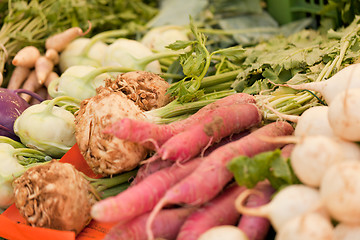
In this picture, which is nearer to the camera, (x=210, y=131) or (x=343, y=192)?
(x=343, y=192)

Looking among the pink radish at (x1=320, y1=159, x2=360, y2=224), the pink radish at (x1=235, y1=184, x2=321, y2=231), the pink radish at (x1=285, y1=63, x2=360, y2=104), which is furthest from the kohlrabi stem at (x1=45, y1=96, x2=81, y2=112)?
the pink radish at (x1=320, y1=159, x2=360, y2=224)

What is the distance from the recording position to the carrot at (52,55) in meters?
2.75

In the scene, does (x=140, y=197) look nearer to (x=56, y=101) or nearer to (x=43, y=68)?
(x=56, y=101)

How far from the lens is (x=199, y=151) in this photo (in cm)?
149

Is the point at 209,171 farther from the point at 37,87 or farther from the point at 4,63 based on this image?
the point at 4,63

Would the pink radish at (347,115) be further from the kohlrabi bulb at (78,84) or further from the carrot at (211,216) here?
the kohlrabi bulb at (78,84)

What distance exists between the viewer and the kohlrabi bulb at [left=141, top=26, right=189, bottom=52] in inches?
116

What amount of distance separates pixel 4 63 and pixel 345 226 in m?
2.76

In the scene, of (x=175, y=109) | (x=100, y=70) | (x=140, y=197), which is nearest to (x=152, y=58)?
(x=100, y=70)

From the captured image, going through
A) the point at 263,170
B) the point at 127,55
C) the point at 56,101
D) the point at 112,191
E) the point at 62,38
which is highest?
the point at 62,38

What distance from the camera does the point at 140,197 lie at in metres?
1.26

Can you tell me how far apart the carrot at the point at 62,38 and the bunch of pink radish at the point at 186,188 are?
65.4 inches

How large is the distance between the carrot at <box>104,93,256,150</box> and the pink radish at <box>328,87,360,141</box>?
577 mm

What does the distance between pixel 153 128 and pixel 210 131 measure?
0.25 m
